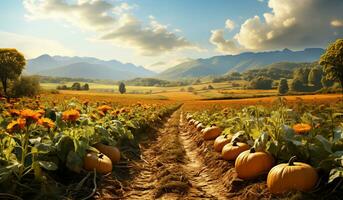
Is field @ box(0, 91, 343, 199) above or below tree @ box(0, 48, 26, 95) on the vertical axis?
below

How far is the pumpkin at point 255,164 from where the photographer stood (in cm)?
723

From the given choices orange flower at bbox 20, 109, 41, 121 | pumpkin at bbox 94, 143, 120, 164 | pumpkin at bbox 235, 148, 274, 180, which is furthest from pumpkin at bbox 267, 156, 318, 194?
pumpkin at bbox 94, 143, 120, 164

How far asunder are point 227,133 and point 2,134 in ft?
21.7

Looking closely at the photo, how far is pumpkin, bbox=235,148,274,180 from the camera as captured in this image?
723 cm

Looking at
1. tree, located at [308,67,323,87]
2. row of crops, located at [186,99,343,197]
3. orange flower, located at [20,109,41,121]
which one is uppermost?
tree, located at [308,67,323,87]

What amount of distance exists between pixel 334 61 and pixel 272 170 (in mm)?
53654

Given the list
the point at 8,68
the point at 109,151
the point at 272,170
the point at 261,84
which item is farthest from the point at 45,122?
the point at 261,84

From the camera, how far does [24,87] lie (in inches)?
2048

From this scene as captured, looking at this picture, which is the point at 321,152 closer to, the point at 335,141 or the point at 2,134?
the point at 335,141

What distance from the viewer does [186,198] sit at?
7004mm

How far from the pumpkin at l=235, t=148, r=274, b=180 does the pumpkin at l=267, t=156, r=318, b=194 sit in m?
0.97

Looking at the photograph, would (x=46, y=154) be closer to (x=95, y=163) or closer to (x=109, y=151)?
(x=95, y=163)

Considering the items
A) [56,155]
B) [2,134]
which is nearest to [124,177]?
[56,155]

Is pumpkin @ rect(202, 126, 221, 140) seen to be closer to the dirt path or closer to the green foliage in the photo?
the dirt path
